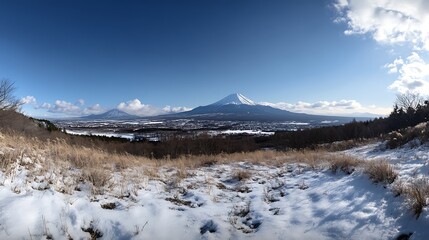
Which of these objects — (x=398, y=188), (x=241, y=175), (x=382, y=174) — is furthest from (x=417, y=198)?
(x=241, y=175)

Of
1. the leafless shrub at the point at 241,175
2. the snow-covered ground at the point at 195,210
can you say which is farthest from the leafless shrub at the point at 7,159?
the leafless shrub at the point at 241,175

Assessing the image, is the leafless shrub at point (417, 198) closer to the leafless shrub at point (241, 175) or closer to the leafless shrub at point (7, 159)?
the leafless shrub at point (241, 175)

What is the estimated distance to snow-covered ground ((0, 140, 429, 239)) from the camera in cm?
466

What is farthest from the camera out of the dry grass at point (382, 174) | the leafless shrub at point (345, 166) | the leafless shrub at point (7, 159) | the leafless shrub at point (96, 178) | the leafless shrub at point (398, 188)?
the leafless shrub at point (345, 166)

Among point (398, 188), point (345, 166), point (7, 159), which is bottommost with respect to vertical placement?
point (345, 166)

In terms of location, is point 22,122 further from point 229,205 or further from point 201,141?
point 229,205

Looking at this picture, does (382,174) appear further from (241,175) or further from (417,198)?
(241,175)

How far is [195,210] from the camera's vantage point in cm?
586

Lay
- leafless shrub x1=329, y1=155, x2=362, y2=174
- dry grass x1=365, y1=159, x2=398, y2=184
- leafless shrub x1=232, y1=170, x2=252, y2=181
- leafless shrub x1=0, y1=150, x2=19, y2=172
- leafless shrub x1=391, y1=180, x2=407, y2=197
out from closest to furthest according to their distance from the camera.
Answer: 1. leafless shrub x1=391, y1=180, x2=407, y2=197
2. leafless shrub x1=0, y1=150, x2=19, y2=172
3. dry grass x1=365, y1=159, x2=398, y2=184
4. leafless shrub x1=329, y1=155, x2=362, y2=174
5. leafless shrub x1=232, y1=170, x2=252, y2=181

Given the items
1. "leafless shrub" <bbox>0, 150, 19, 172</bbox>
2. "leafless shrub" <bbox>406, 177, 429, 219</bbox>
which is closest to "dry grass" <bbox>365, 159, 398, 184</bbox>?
"leafless shrub" <bbox>406, 177, 429, 219</bbox>

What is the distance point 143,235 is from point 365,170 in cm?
564

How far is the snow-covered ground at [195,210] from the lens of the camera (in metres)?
4.66

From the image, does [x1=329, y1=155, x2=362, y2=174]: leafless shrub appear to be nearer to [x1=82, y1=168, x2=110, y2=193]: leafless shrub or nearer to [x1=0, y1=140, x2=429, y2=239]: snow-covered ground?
[x1=0, y1=140, x2=429, y2=239]: snow-covered ground

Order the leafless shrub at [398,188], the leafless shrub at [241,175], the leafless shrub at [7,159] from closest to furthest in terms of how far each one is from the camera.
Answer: the leafless shrub at [398,188]
the leafless shrub at [7,159]
the leafless shrub at [241,175]
